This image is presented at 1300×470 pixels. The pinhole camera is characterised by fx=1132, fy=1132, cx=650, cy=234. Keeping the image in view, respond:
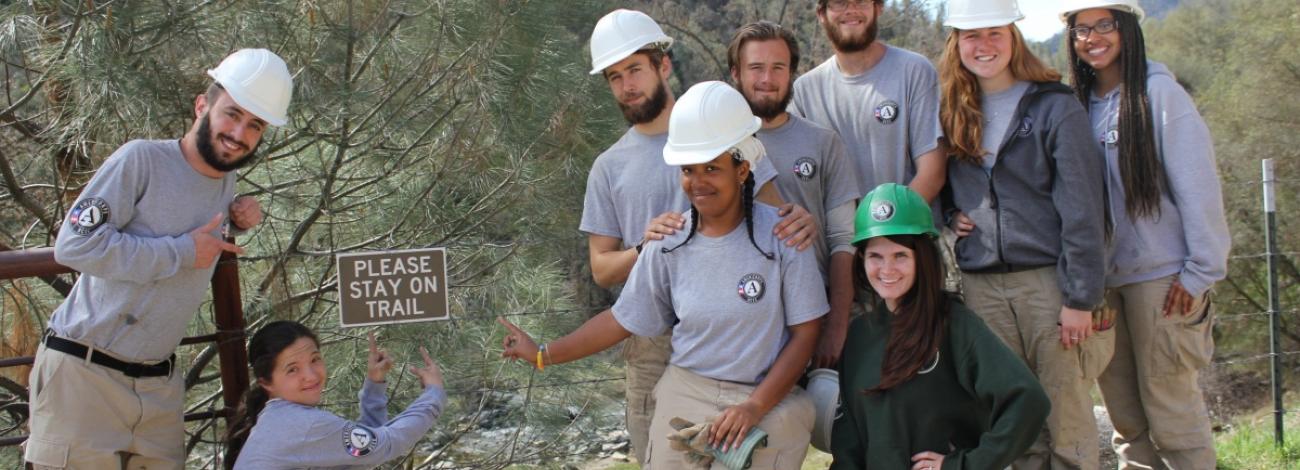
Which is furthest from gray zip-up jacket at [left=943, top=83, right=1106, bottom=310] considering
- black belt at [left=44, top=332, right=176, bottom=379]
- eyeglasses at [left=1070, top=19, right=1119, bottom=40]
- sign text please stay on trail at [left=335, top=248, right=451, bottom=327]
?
black belt at [left=44, top=332, right=176, bottom=379]

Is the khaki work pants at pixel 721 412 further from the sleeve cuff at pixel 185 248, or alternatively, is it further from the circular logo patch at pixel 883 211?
the sleeve cuff at pixel 185 248

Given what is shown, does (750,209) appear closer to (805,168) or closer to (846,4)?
(805,168)

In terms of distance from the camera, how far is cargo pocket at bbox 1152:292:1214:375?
3.28 metres

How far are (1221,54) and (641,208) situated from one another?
823 inches

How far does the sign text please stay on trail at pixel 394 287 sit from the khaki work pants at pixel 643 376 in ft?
1.89

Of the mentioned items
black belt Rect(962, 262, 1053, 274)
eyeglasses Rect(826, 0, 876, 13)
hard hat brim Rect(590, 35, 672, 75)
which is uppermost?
eyeglasses Rect(826, 0, 876, 13)

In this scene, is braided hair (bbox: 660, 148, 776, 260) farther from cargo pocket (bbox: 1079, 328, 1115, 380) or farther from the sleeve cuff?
the sleeve cuff

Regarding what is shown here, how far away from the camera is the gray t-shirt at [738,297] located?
2832 millimetres

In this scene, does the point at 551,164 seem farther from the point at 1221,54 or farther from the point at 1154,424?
the point at 1221,54

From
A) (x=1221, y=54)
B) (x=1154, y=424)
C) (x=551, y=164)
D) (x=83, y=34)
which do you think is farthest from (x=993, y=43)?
(x=1221, y=54)

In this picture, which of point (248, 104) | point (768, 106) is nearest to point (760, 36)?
point (768, 106)

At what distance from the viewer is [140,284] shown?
9.33ft

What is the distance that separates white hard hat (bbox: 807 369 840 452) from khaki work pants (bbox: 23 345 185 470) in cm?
172

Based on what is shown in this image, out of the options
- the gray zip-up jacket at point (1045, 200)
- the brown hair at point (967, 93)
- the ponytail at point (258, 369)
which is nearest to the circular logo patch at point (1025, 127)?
the gray zip-up jacket at point (1045, 200)
